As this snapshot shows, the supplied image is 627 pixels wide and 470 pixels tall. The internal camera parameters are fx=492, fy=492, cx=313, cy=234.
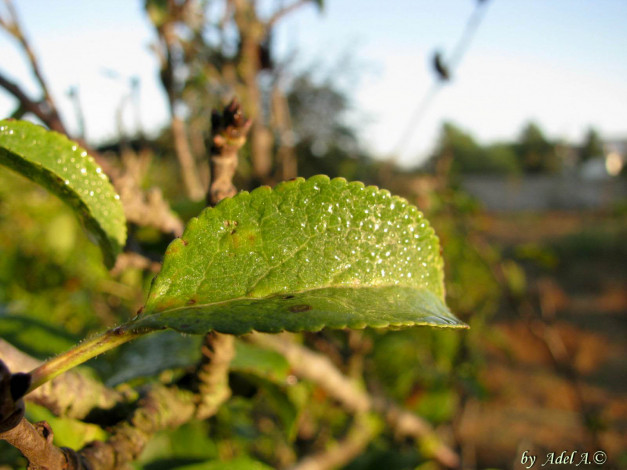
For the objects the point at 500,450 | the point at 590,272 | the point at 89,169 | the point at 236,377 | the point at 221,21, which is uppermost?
the point at 221,21

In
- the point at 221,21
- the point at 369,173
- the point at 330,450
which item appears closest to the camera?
the point at 330,450

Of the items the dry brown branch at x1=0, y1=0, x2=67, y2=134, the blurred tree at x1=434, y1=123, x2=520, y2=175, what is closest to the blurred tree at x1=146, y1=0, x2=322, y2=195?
the dry brown branch at x1=0, y1=0, x2=67, y2=134

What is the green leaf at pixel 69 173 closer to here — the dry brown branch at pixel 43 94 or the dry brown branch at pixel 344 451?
the dry brown branch at pixel 43 94

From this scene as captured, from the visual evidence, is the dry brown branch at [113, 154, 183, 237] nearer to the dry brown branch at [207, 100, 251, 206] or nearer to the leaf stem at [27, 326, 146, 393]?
the dry brown branch at [207, 100, 251, 206]

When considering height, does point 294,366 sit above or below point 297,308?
below

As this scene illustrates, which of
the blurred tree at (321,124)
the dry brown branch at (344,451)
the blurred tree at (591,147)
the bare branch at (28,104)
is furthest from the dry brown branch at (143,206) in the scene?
the blurred tree at (591,147)

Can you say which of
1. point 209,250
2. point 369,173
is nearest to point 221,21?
point 209,250

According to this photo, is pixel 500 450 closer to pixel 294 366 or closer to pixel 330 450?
pixel 330 450
